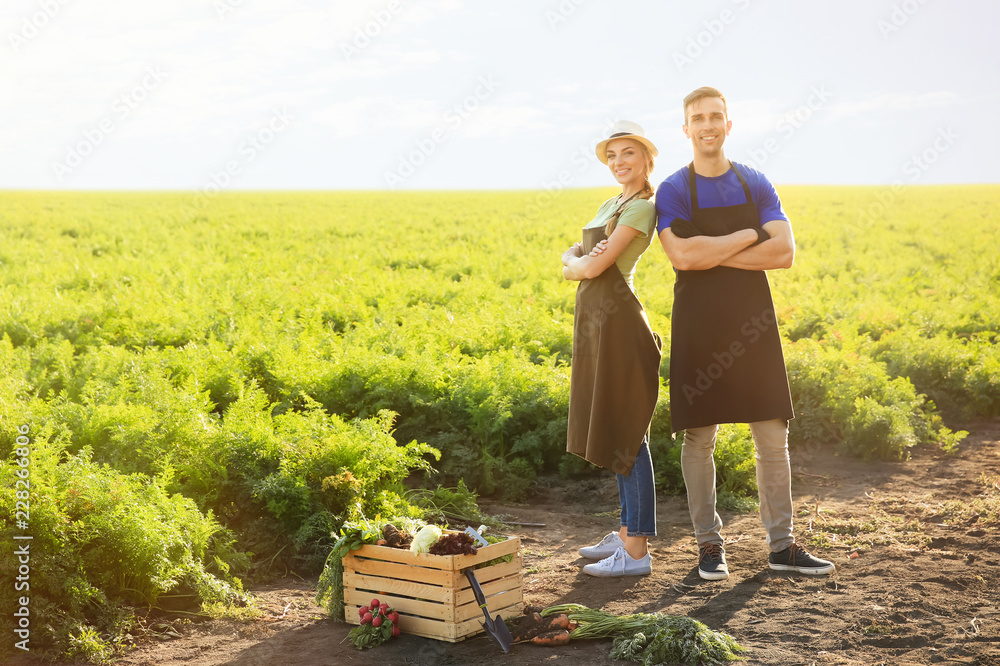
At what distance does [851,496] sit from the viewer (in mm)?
7156

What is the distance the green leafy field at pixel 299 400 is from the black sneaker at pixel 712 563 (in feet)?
6.47

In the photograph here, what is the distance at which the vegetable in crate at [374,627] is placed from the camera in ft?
14.6

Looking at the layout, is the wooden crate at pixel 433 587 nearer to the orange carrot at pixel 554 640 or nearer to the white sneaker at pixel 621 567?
the orange carrot at pixel 554 640

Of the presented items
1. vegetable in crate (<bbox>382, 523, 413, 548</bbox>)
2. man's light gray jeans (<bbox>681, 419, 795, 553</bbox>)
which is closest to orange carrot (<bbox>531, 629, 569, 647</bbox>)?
vegetable in crate (<bbox>382, 523, 413, 548</bbox>)

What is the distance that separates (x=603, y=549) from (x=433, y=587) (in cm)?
160

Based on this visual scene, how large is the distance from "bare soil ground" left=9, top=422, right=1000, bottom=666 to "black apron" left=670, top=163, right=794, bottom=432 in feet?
3.53

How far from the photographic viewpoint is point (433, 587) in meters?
4.46

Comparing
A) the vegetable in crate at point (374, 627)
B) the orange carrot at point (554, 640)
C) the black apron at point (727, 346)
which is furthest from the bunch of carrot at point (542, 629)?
the black apron at point (727, 346)

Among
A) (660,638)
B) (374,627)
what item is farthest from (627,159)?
(374,627)

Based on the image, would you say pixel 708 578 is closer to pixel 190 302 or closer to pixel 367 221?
pixel 190 302

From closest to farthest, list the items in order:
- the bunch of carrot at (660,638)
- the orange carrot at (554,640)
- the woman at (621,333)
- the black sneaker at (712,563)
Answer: the bunch of carrot at (660,638)
the orange carrot at (554,640)
the woman at (621,333)
the black sneaker at (712,563)

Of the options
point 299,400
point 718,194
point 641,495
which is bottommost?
point 641,495

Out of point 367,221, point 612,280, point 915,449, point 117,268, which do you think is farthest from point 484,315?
point 367,221

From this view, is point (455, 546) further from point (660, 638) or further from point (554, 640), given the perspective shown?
point (660, 638)
